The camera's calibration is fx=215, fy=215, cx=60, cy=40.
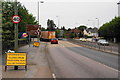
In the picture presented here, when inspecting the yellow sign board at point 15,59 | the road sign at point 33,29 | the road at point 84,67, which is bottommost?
the road at point 84,67

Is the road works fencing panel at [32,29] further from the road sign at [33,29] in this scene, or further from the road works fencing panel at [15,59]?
the road works fencing panel at [15,59]

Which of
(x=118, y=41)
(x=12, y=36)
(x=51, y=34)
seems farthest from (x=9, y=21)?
(x=118, y=41)

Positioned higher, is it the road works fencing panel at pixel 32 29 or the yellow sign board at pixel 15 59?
the road works fencing panel at pixel 32 29

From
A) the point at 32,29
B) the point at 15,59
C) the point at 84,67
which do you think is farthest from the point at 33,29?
the point at 15,59

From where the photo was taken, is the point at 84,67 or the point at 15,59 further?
the point at 84,67

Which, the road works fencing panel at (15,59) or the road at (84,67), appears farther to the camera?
the road works fencing panel at (15,59)

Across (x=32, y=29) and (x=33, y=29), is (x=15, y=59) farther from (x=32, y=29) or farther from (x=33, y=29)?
(x=33, y=29)

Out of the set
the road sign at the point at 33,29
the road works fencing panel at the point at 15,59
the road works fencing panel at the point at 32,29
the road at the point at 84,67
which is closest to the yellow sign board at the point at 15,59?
the road works fencing panel at the point at 15,59

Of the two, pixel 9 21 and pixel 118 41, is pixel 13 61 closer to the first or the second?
pixel 9 21

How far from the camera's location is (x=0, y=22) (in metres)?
21.8

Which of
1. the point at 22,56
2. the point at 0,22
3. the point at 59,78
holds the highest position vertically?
the point at 0,22

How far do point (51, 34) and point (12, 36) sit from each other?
3982 cm

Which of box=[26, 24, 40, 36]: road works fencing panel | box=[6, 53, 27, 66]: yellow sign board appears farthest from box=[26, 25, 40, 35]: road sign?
box=[6, 53, 27, 66]: yellow sign board

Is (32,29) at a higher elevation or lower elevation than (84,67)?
higher
